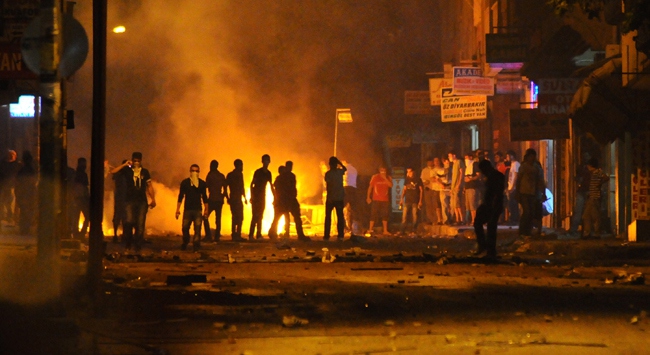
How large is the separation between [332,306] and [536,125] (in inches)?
584

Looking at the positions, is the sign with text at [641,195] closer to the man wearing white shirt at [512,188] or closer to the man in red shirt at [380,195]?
the man wearing white shirt at [512,188]

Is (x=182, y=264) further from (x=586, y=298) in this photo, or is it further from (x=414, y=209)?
(x=414, y=209)

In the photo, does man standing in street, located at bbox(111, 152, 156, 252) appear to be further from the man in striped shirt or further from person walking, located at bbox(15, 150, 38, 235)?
the man in striped shirt

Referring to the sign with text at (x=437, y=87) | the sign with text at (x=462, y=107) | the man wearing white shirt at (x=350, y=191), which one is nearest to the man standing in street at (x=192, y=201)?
the man wearing white shirt at (x=350, y=191)

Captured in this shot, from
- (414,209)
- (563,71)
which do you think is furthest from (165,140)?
(563,71)

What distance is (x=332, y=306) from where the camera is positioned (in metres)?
9.34

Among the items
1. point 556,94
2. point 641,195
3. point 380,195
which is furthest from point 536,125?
point 641,195

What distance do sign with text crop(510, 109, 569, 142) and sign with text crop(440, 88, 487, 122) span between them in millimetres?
6989

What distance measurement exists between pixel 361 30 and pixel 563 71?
69.1ft

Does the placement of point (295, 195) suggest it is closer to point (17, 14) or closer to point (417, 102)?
point (17, 14)

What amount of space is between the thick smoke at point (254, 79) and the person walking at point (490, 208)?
21031 millimetres

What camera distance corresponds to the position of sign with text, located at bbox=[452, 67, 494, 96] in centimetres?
2967

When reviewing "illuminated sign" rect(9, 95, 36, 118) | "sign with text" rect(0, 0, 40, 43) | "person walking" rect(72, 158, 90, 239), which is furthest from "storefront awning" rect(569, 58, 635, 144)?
"illuminated sign" rect(9, 95, 36, 118)

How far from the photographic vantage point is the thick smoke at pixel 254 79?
3788 centimetres
